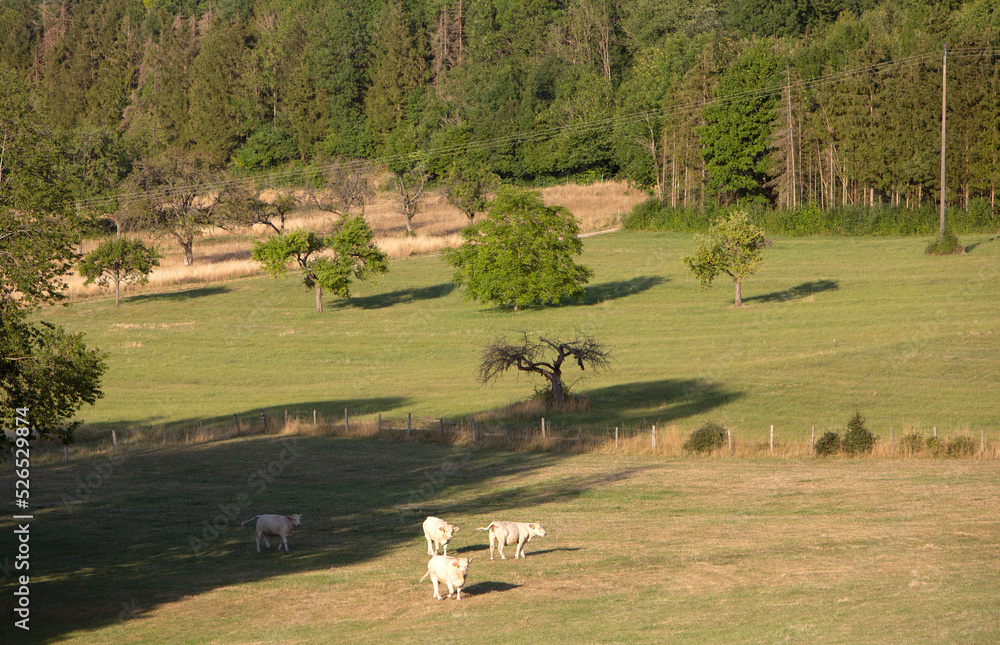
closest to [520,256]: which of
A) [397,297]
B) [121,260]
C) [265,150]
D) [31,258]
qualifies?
[397,297]

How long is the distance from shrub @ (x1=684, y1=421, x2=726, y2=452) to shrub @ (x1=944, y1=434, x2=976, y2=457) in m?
7.85

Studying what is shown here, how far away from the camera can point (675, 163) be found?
121000 millimetres

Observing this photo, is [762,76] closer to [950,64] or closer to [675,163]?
[675,163]

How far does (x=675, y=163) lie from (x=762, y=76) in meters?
14.4

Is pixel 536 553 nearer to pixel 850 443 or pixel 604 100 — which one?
pixel 850 443

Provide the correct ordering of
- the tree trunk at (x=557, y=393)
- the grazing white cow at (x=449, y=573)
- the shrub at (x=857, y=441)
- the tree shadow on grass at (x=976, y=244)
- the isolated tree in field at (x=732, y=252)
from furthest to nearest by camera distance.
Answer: the tree shadow on grass at (x=976, y=244) < the isolated tree in field at (x=732, y=252) < the tree trunk at (x=557, y=393) < the shrub at (x=857, y=441) < the grazing white cow at (x=449, y=573)

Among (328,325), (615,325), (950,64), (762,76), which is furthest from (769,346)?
(762,76)

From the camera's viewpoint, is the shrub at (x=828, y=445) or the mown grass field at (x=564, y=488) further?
the shrub at (x=828, y=445)

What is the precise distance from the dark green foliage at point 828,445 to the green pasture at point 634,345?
14.5 feet

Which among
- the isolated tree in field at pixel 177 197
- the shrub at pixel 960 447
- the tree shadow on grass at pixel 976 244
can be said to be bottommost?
the shrub at pixel 960 447

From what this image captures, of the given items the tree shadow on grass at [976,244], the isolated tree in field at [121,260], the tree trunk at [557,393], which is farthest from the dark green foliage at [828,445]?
the isolated tree in field at [121,260]

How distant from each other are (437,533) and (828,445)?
20.2 meters

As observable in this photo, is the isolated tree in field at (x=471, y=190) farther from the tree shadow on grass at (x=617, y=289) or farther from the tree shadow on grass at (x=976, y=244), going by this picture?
the tree shadow on grass at (x=976, y=244)

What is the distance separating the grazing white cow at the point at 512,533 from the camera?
20.5 m
